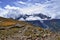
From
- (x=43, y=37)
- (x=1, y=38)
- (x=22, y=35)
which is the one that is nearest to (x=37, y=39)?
(x=43, y=37)

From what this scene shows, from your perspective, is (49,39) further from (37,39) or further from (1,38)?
(1,38)

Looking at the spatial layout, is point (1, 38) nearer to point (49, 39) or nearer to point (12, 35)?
point (12, 35)

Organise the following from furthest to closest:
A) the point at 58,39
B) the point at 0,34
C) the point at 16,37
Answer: the point at 0,34, the point at 16,37, the point at 58,39

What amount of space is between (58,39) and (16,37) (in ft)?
13.8

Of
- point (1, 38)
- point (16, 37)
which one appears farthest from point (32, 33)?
point (1, 38)

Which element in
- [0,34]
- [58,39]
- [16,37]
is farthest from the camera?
[0,34]

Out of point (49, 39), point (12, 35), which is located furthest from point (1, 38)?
point (49, 39)

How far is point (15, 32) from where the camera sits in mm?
22484

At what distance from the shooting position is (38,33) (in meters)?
21.5

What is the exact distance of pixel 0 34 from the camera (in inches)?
868

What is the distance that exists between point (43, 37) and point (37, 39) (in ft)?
2.93

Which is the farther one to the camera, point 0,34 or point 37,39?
point 0,34

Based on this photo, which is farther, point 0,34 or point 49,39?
point 0,34

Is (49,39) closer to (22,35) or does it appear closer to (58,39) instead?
(58,39)
